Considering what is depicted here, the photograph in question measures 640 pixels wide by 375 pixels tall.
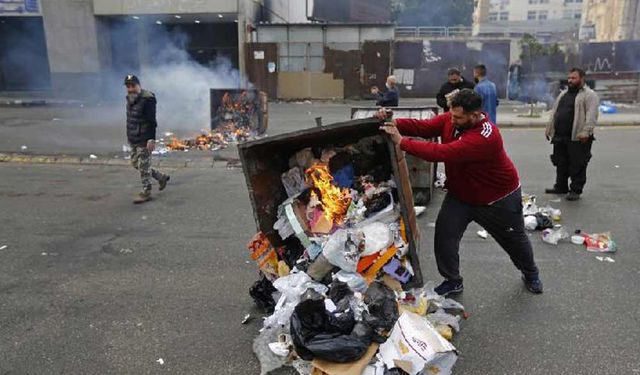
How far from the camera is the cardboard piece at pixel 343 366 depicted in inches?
120

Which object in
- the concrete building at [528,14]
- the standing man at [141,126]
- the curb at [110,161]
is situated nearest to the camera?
the standing man at [141,126]

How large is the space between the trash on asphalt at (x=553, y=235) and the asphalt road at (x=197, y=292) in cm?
8

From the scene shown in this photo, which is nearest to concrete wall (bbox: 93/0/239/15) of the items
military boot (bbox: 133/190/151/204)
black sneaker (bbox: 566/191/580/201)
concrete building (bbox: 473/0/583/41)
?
military boot (bbox: 133/190/151/204)

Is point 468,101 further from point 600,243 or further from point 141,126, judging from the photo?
point 141,126

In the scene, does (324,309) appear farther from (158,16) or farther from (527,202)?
(158,16)

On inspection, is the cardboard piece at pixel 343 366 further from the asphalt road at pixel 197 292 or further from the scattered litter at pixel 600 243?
the scattered litter at pixel 600 243

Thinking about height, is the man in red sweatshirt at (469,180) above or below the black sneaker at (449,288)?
above

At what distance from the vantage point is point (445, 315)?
3.66 m

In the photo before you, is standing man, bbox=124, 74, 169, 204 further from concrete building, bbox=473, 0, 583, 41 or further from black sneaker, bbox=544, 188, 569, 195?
concrete building, bbox=473, 0, 583, 41

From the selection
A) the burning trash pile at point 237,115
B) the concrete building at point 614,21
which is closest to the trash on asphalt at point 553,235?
the burning trash pile at point 237,115

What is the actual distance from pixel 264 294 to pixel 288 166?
100 centimetres

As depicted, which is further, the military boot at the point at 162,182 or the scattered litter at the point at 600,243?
the military boot at the point at 162,182

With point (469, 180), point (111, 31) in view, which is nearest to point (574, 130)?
point (469, 180)

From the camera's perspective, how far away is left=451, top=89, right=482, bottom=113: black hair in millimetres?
3528
